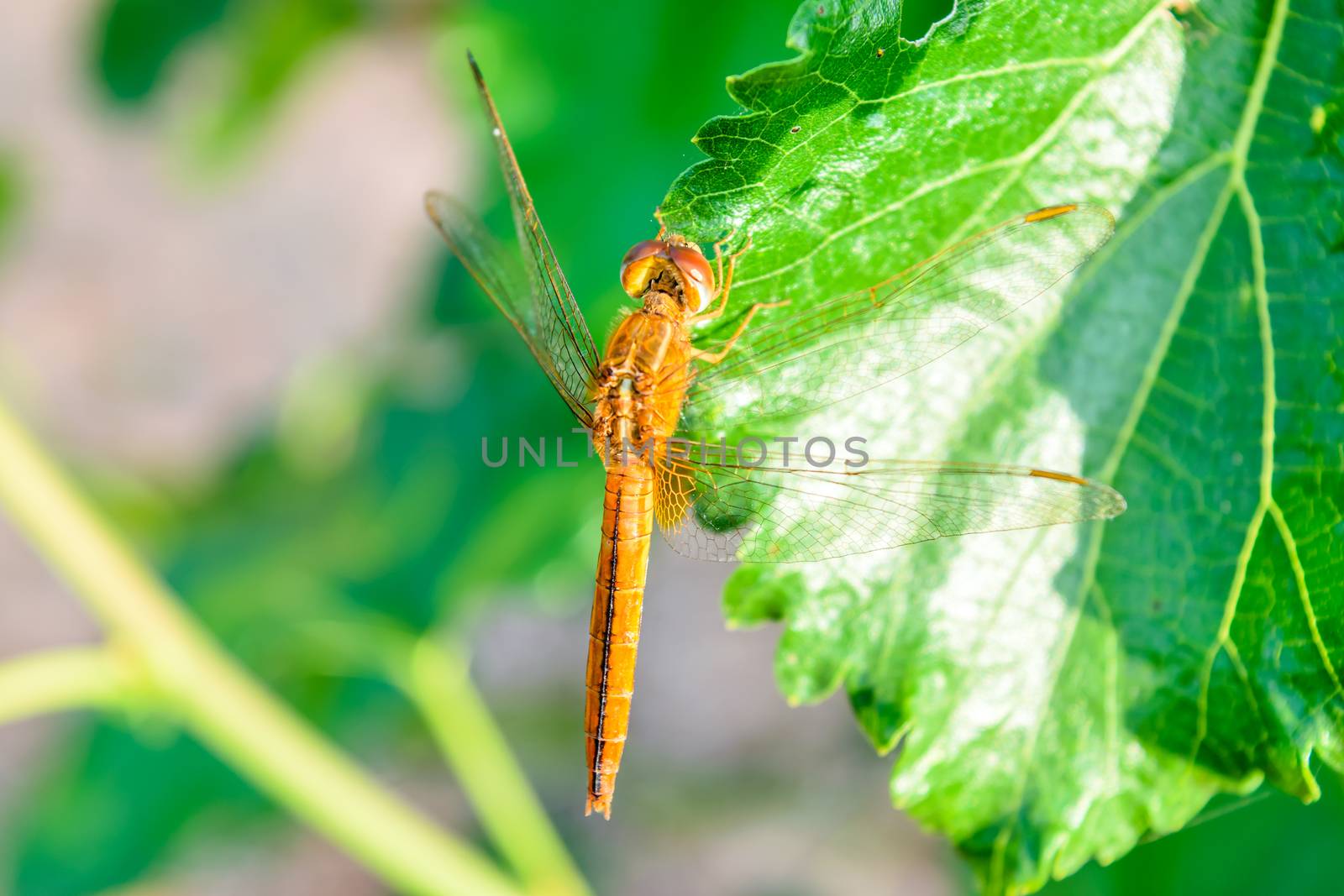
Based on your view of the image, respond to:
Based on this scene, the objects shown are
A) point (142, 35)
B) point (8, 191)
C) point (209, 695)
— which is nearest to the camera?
point (209, 695)

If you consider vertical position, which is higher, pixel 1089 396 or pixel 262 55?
pixel 262 55

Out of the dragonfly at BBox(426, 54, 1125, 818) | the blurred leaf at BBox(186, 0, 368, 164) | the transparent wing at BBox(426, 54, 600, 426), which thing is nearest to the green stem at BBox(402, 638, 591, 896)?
the dragonfly at BBox(426, 54, 1125, 818)

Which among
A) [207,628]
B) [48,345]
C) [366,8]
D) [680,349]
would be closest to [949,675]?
[680,349]

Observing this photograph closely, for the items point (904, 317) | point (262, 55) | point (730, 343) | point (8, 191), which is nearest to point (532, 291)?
point (730, 343)

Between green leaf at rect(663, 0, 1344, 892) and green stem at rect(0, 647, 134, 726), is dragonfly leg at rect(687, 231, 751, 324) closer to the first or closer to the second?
green leaf at rect(663, 0, 1344, 892)

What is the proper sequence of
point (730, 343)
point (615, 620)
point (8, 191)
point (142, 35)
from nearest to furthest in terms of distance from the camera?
point (730, 343) → point (615, 620) → point (142, 35) → point (8, 191)

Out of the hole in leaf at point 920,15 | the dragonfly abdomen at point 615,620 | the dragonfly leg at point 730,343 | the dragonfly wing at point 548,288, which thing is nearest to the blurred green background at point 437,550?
the hole in leaf at point 920,15

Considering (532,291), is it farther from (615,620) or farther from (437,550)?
(437,550)

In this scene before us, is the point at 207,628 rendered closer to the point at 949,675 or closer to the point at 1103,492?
the point at 949,675
